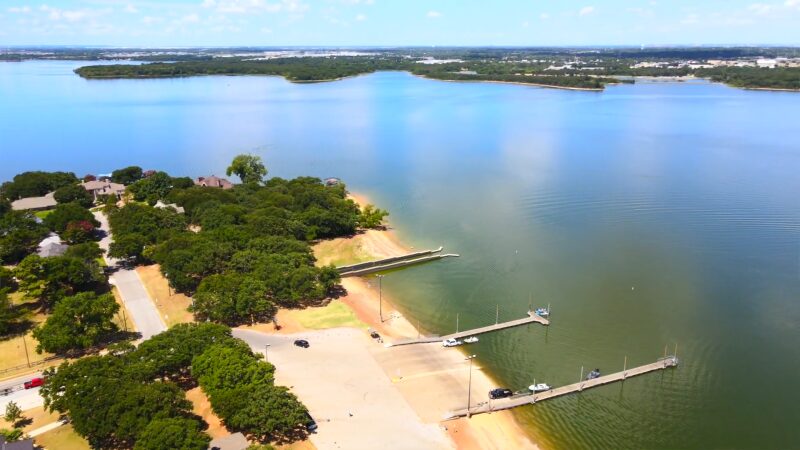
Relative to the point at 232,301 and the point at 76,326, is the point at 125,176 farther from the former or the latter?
the point at 232,301

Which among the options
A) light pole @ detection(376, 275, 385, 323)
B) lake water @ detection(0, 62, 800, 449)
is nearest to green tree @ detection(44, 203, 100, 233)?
light pole @ detection(376, 275, 385, 323)

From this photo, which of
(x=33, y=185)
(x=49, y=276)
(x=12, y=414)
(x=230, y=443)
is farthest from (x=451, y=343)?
(x=33, y=185)

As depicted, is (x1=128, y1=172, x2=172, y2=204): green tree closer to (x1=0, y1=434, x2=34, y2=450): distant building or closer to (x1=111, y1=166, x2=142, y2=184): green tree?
(x1=111, y1=166, x2=142, y2=184): green tree

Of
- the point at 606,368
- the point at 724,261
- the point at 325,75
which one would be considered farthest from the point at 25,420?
the point at 325,75

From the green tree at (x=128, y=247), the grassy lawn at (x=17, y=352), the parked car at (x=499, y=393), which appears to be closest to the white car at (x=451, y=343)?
the parked car at (x=499, y=393)

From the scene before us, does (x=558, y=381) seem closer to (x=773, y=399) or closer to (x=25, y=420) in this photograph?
(x=773, y=399)

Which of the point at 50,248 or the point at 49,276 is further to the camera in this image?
the point at 50,248
